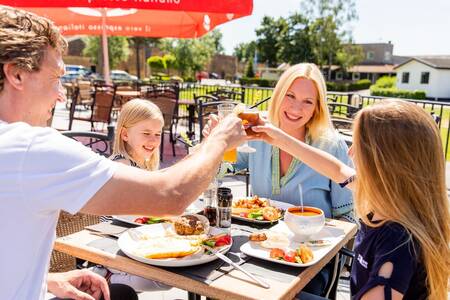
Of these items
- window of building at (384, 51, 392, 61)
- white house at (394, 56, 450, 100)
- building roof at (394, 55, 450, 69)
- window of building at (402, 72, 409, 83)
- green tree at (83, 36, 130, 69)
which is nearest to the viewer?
green tree at (83, 36, 130, 69)

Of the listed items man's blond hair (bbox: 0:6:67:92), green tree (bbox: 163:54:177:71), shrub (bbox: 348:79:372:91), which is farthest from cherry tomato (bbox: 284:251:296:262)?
shrub (bbox: 348:79:372:91)

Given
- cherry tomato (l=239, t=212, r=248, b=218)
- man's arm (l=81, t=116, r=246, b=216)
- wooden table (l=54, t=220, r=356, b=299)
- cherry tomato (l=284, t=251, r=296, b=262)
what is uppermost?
man's arm (l=81, t=116, r=246, b=216)

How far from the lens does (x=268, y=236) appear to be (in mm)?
1776

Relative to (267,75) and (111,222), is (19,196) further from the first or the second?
(267,75)

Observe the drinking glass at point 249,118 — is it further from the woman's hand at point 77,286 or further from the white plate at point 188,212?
the woman's hand at point 77,286

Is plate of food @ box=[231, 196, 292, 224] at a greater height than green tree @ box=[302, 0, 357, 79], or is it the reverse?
green tree @ box=[302, 0, 357, 79]

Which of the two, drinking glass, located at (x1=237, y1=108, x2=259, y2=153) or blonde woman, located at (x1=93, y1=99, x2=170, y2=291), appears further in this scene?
blonde woman, located at (x1=93, y1=99, x2=170, y2=291)

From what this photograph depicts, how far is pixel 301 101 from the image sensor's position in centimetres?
271

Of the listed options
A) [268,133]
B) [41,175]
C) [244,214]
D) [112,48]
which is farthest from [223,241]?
[112,48]

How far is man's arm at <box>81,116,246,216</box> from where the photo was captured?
1101 mm

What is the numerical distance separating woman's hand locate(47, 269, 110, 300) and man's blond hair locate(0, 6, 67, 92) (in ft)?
2.75

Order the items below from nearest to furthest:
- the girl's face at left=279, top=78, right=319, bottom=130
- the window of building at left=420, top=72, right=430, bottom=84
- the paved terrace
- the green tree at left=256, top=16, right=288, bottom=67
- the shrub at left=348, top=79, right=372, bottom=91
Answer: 1. the girl's face at left=279, top=78, right=319, bottom=130
2. the paved terrace
3. the window of building at left=420, top=72, right=430, bottom=84
4. the shrub at left=348, top=79, right=372, bottom=91
5. the green tree at left=256, top=16, right=288, bottom=67

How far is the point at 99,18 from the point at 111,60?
28881mm

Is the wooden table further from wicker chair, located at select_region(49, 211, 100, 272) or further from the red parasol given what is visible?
the red parasol
